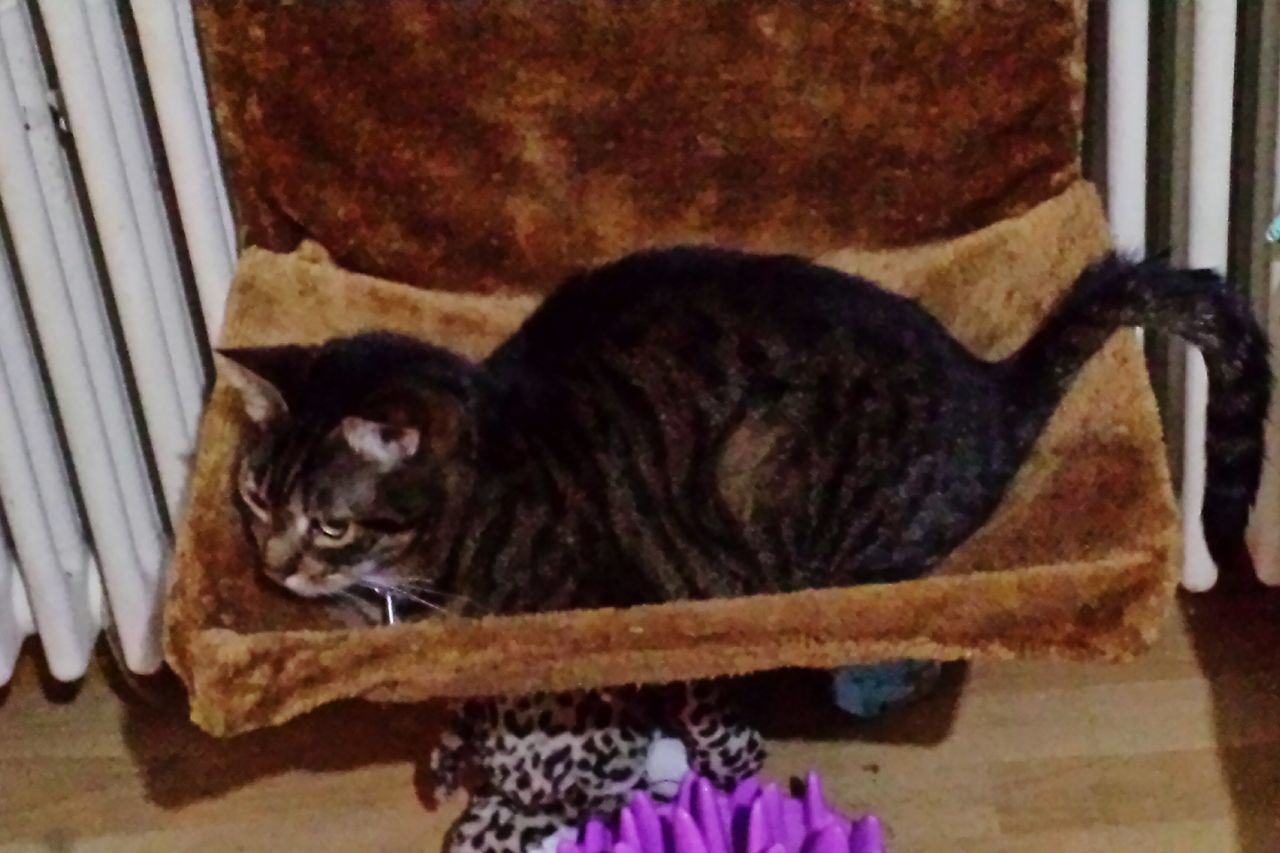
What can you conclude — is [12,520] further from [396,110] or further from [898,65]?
[898,65]

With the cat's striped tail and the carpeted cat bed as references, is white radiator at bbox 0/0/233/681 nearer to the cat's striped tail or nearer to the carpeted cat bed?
the carpeted cat bed

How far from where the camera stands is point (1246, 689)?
150cm

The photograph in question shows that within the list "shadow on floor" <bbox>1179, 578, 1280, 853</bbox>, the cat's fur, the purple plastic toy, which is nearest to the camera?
the cat's fur

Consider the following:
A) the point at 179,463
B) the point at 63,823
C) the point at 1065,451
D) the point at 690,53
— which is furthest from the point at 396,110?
the point at 63,823

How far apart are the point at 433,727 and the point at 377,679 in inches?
19.8

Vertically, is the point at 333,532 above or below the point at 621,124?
below

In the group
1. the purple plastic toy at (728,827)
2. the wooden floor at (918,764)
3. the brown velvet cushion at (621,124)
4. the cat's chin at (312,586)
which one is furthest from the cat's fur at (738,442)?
the wooden floor at (918,764)

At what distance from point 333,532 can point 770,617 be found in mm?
317

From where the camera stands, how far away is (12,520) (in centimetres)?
136

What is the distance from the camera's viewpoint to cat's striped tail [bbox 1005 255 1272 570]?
3.65 ft

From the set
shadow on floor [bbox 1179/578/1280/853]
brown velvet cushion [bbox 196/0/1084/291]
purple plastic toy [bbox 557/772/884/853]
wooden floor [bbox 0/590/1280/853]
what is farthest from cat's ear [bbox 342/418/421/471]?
shadow on floor [bbox 1179/578/1280/853]

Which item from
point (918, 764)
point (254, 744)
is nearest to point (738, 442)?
point (918, 764)

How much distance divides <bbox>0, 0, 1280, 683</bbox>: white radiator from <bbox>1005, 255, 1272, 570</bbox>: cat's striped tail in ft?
0.49

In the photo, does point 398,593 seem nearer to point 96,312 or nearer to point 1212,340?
point 96,312
